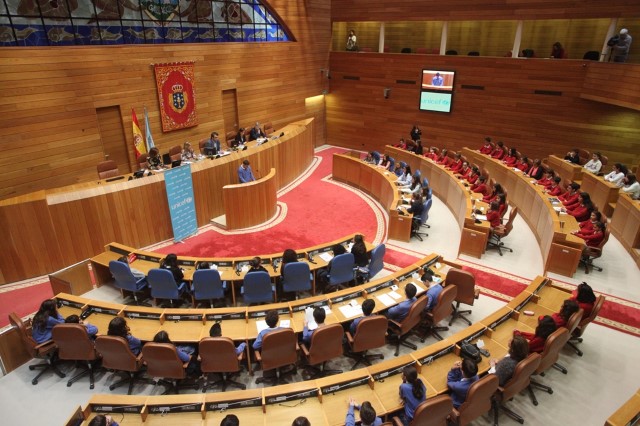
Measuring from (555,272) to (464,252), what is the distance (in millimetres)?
1789

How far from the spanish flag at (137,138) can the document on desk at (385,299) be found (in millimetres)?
8631

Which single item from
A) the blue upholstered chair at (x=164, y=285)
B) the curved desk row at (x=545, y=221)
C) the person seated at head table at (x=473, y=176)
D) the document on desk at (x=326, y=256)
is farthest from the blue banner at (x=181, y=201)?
the curved desk row at (x=545, y=221)

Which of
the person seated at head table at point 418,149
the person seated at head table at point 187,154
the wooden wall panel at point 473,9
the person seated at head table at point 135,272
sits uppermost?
the wooden wall panel at point 473,9

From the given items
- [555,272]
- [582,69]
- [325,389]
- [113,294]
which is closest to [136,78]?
[113,294]

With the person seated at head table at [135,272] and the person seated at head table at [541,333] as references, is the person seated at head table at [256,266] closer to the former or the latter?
the person seated at head table at [135,272]

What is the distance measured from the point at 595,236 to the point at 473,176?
407 cm

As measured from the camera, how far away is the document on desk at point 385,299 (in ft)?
20.4

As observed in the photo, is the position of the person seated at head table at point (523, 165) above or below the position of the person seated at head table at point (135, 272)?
above

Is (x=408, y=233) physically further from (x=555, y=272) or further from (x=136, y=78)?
(x=136, y=78)

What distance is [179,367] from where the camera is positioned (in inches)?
204

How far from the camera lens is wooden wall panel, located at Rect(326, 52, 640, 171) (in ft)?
42.5

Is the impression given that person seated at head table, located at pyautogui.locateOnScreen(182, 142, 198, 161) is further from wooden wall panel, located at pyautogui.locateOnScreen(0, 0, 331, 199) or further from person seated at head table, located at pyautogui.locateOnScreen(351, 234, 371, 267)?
person seated at head table, located at pyautogui.locateOnScreen(351, 234, 371, 267)

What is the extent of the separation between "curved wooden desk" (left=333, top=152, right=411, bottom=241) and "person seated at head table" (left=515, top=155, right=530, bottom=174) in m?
3.69

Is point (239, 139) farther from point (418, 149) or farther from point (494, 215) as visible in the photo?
point (494, 215)
